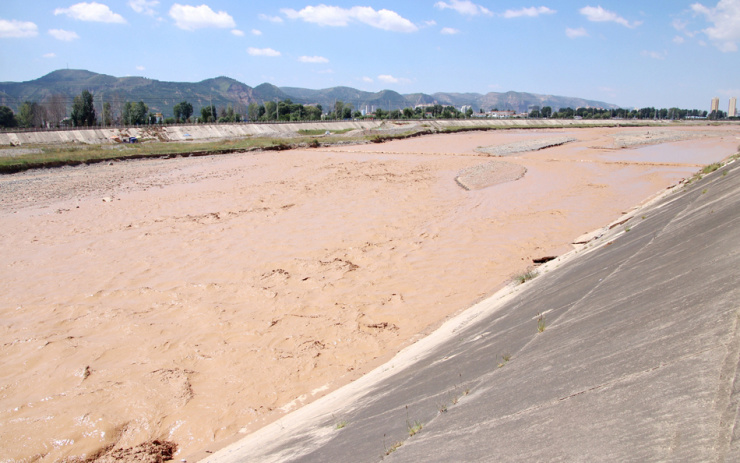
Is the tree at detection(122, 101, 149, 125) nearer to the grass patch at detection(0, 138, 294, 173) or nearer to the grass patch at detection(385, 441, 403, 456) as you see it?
the grass patch at detection(0, 138, 294, 173)

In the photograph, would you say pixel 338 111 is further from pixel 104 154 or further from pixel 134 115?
pixel 104 154

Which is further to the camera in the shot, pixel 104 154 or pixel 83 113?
pixel 83 113

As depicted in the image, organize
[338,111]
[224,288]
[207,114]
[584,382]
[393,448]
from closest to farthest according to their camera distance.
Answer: [584,382], [393,448], [224,288], [207,114], [338,111]

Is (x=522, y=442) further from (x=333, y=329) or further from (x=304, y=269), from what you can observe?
(x=304, y=269)

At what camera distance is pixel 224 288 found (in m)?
12.2

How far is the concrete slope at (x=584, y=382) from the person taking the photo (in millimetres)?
2648

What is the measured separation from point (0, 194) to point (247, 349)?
2460 cm

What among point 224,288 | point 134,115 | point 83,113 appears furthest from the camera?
point 134,115

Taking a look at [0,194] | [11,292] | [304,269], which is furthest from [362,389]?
[0,194]

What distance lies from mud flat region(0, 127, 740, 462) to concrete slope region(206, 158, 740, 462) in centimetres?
182

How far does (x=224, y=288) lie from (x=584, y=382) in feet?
33.3

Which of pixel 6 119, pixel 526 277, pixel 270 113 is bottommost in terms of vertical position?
pixel 526 277

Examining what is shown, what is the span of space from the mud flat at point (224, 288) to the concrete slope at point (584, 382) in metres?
1.82

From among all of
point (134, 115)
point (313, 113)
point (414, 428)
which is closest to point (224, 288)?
point (414, 428)
